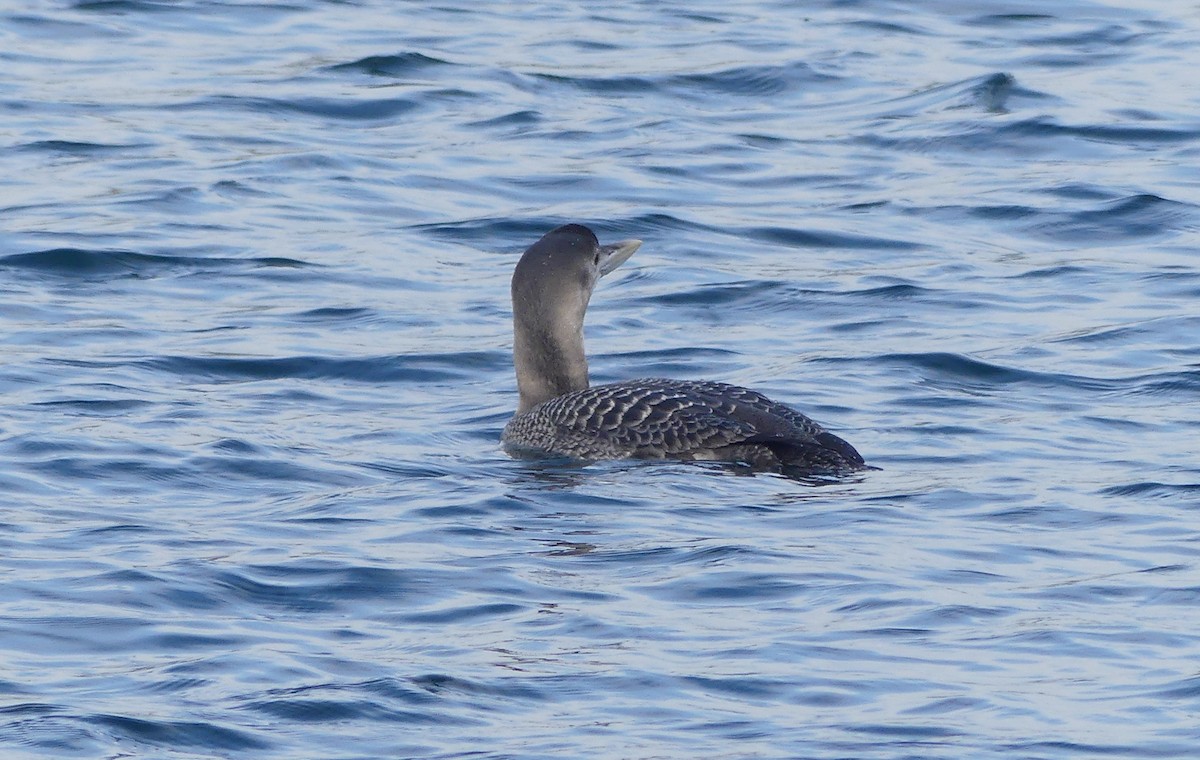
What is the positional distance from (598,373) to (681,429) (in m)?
2.07

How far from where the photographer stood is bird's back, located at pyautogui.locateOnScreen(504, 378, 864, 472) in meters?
7.97

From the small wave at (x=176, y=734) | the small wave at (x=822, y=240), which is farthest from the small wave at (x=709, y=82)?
the small wave at (x=176, y=734)

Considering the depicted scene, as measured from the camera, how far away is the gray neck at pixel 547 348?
9.04 m

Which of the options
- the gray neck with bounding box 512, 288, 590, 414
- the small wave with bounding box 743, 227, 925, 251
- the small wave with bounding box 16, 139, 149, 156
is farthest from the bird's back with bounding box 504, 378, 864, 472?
the small wave with bounding box 16, 139, 149, 156

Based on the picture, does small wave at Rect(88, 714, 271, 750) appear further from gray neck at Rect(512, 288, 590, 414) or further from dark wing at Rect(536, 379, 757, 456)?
gray neck at Rect(512, 288, 590, 414)

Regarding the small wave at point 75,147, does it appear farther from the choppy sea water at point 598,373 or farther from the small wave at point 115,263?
the small wave at point 115,263

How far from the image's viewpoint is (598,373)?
10188mm

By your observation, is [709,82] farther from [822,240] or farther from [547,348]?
[547,348]

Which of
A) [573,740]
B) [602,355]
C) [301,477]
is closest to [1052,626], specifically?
[573,740]

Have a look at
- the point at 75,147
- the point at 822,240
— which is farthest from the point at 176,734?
the point at 75,147

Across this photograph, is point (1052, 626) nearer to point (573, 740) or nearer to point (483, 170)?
point (573, 740)

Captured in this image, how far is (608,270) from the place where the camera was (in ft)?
30.3

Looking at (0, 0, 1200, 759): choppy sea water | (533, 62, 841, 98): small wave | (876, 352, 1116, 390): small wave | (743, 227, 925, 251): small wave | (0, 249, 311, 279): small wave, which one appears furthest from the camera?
(533, 62, 841, 98): small wave

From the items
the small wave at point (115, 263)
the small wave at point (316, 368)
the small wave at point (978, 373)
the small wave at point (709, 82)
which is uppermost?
the small wave at point (709, 82)
